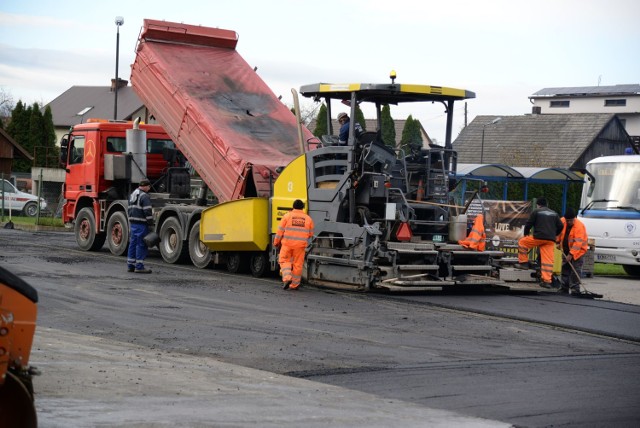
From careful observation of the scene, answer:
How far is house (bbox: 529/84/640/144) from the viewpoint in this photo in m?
79.9

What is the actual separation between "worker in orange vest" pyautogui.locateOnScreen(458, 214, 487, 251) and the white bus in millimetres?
7425

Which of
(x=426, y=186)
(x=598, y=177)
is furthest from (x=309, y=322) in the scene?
(x=598, y=177)

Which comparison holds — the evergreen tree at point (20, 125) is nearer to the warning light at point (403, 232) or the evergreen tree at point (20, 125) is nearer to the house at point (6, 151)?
the house at point (6, 151)

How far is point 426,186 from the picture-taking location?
57.7 ft

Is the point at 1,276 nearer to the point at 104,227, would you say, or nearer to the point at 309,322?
the point at 309,322

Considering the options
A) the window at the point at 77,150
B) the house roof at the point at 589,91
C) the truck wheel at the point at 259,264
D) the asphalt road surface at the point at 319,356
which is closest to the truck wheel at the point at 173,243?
the truck wheel at the point at 259,264

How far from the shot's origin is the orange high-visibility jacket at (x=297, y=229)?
54.0ft

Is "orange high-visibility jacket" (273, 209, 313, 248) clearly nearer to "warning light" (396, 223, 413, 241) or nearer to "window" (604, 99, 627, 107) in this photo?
"warning light" (396, 223, 413, 241)

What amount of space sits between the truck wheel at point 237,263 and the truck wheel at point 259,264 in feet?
0.98

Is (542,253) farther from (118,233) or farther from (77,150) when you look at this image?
(77,150)

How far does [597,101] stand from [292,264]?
73.0 m

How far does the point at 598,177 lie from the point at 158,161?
1059 cm

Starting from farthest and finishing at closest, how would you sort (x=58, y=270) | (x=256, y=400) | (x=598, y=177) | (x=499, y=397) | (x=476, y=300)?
(x=598, y=177), (x=58, y=270), (x=476, y=300), (x=499, y=397), (x=256, y=400)

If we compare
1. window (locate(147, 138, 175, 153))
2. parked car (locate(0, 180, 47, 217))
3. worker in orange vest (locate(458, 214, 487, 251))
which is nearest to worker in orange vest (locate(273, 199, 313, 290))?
worker in orange vest (locate(458, 214, 487, 251))
